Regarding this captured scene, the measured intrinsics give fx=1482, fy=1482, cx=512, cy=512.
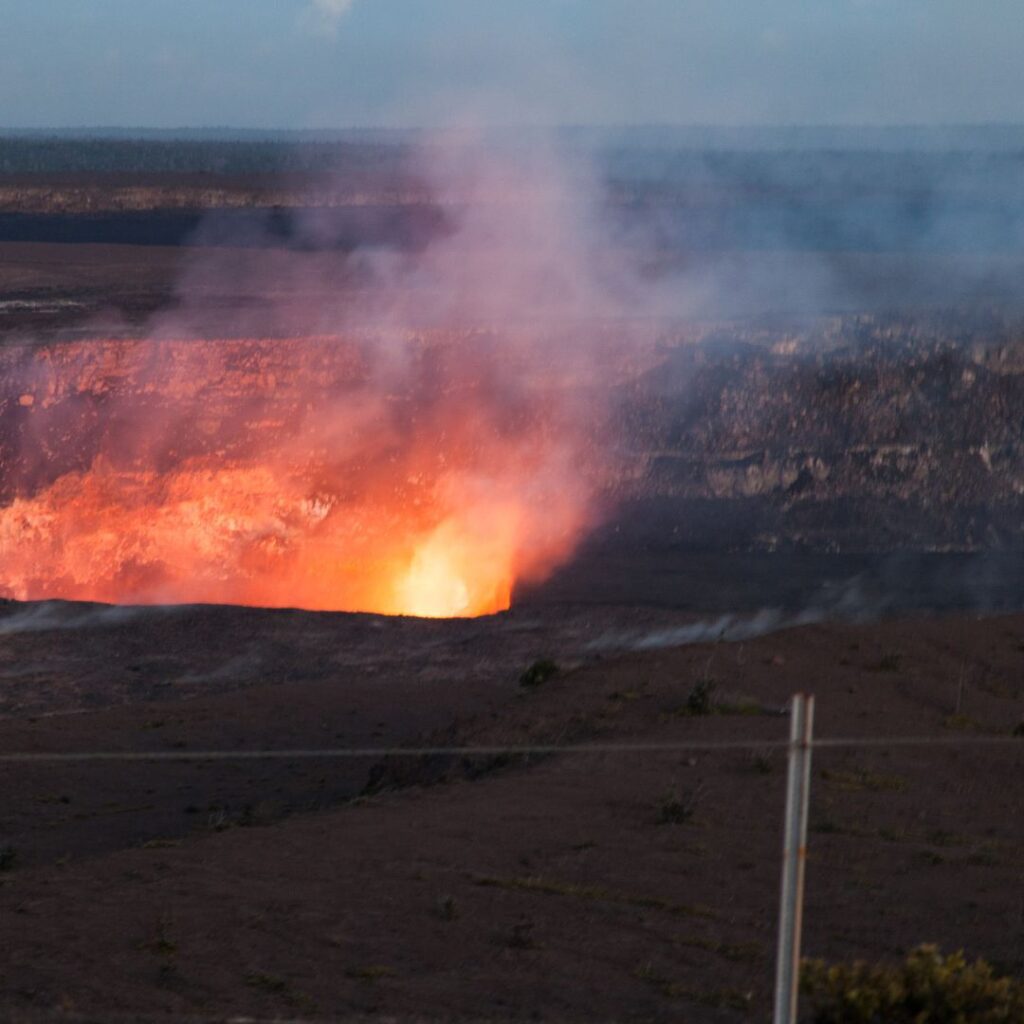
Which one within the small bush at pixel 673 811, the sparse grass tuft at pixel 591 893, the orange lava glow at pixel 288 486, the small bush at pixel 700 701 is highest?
the orange lava glow at pixel 288 486

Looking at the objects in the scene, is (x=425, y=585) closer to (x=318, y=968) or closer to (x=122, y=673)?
(x=122, y=673)

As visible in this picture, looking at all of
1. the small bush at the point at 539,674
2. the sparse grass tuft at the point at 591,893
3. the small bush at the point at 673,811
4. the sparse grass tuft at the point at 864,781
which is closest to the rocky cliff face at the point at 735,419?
the small bush at the point at 539,674

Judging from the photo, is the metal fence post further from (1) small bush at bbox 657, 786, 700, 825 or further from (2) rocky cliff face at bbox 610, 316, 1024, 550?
(2) rocky cliff face at bbox 610, 316, 1024, 550

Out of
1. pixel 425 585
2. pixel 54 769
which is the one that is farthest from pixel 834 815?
pixel 425 585

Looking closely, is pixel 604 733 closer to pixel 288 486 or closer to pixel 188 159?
pixel 288 486

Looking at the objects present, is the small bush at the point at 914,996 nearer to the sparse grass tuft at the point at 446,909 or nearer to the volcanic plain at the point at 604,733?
the volcanic plain at the point at 604,733

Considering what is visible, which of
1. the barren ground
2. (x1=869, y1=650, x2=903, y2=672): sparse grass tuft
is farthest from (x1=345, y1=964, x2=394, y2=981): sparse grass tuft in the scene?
(x1=869, y1=650, x2=903, y2=672): sparse grass tuft

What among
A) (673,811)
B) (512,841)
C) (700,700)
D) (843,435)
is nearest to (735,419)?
(843,435)
